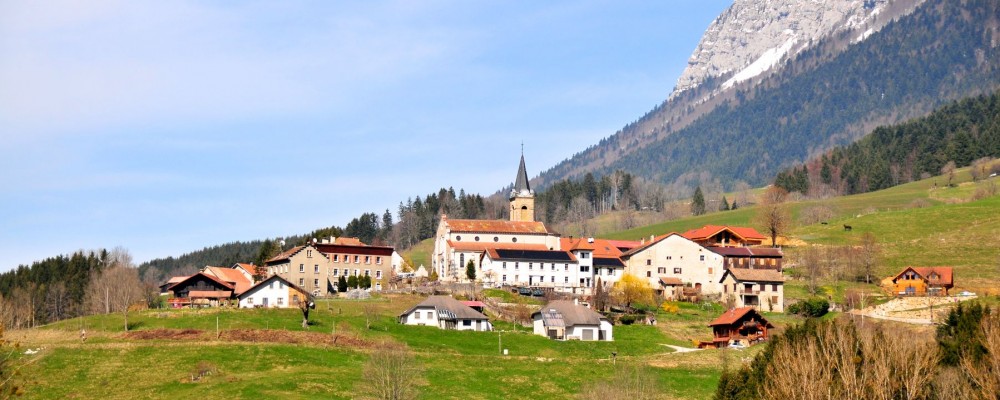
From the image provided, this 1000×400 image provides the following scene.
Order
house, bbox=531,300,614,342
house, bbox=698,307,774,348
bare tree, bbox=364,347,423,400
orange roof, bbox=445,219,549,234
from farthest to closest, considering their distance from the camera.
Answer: orange roof, bbox=445,219,549,234
house, bbox=698,307,774,348
house, bbox=531,300,614,342
bare tree, bbox=364,347,423,400

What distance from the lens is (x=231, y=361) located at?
71.9m

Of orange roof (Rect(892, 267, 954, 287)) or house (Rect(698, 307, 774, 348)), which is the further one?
orange roof (Rect(892, 267, 954, 287))

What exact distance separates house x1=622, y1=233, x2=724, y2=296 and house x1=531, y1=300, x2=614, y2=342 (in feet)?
95.5

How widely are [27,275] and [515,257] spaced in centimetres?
7839

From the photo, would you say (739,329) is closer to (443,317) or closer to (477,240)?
(443,317)

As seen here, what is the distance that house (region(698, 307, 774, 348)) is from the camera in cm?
9225

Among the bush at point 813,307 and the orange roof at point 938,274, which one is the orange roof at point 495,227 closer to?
the bush at point 813,307

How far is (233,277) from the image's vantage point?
122 meters

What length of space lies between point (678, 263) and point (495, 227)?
22556mm

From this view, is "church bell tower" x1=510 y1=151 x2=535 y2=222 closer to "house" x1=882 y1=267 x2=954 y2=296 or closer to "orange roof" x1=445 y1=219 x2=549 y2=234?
"orange roof" x1=445 y1=219 x2=549 y2=234

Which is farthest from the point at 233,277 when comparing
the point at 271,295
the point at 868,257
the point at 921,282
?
the point at 921,282

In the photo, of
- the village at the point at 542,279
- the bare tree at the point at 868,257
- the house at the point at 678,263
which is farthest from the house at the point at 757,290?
the bare tree at the point at 868,257

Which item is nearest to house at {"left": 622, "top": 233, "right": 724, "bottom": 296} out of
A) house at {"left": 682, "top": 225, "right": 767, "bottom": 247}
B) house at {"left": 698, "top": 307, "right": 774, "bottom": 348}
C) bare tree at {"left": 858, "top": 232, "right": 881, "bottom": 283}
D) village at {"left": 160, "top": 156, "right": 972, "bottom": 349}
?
village at {"left": 160, "top": 156, "right": 972, "bottom": 349}

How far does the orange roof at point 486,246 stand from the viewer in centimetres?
12838
